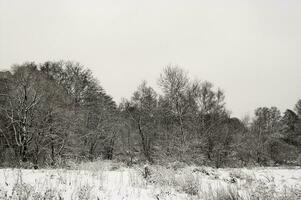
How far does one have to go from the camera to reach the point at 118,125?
35.8 metres

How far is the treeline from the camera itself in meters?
20.1

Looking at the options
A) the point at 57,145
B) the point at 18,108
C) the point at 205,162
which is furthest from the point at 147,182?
the point at 205,162

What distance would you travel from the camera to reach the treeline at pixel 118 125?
20.1m

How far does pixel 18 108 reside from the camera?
1955cm

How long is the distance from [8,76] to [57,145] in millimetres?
6865

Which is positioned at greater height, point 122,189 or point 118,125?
point 118,125

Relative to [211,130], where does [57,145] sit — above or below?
below

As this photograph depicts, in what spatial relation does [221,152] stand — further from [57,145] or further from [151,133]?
[57,145]

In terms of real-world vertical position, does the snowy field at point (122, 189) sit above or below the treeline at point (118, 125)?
below

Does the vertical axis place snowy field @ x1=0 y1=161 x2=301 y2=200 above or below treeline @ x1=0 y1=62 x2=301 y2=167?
below

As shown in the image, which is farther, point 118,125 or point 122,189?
point 118,125

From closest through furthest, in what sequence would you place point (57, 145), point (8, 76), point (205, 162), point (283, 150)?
1. point (8, 76)
2. point (57, 145)
3. point (205, 162)
4. point (283, 150)

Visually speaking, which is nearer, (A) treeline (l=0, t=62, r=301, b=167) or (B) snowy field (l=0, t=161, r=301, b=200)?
(B) snowy field (l=0, t=161, r=301, b=200)

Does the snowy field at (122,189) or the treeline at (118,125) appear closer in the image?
the snowy field at (122,189)
